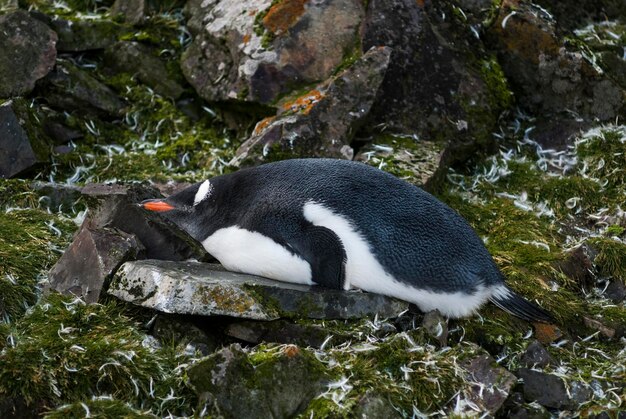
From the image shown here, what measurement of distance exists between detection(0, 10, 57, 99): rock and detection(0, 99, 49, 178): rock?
2.08 ft

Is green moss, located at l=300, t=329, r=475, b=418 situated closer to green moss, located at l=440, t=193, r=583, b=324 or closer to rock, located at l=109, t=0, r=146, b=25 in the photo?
green moss, located at l=440, t=193, r=583, b=324

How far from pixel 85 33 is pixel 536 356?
5865 mm

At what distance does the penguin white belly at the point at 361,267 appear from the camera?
610 centimetres

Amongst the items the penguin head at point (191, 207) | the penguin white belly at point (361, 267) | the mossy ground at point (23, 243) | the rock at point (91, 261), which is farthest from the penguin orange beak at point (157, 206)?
the penguin white belly at point (361, 267)

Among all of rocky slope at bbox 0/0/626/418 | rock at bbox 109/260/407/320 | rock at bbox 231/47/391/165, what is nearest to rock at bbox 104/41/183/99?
rocky slope at bbox 0/0/626/418

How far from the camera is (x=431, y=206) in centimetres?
628

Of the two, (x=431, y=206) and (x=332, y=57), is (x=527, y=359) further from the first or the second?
(x=332, y=57)

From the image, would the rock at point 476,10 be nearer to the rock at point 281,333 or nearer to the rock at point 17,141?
the rock at point 17,141

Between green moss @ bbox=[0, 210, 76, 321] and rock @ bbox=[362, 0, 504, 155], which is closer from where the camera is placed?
green moss @ bbox=[0, 210, 76, 321]

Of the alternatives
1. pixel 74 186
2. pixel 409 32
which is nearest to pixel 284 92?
pixel 409 32

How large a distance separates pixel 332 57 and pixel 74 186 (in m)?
2.68

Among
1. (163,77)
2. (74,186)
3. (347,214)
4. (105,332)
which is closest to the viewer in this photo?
(105,332)

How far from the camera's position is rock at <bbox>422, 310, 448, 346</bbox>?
590cm

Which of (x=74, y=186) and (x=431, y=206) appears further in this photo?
(x=74, y=186)
